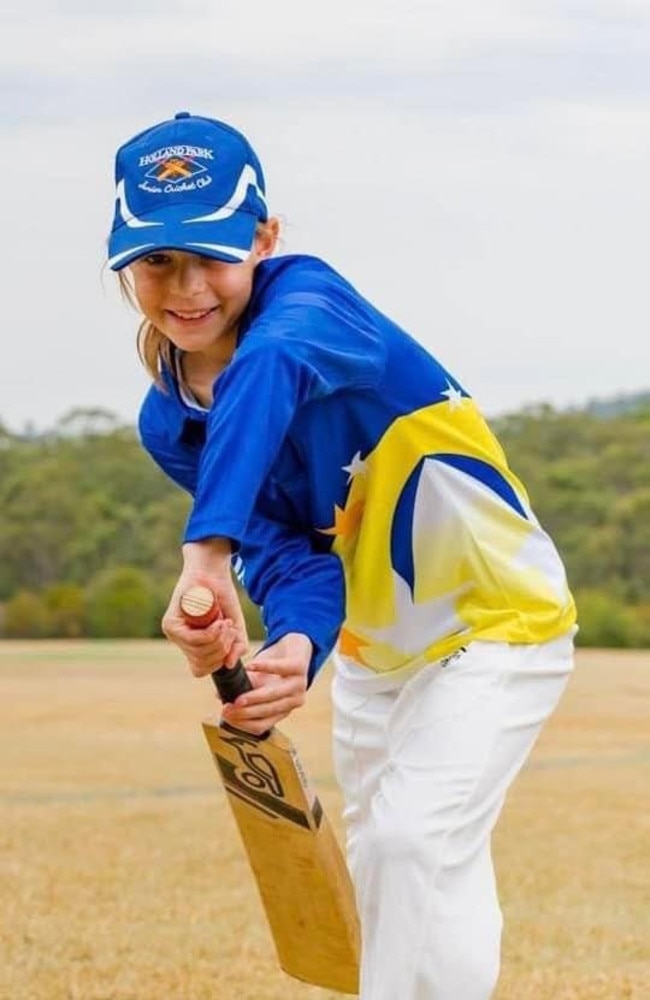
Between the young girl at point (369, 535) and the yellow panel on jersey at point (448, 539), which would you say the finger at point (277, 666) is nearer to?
the young girl at point (369, 535)

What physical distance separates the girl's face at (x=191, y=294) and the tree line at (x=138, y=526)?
25197 millimetres

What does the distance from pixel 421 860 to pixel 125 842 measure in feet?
18.5

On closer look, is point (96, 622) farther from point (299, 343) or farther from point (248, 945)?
point (299, 343)

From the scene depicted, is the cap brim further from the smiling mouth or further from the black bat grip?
the black bat grip

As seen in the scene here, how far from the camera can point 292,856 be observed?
4219 millimetres

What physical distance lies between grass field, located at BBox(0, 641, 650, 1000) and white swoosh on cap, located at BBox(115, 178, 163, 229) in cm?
260

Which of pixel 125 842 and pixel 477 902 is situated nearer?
pixel 477 902

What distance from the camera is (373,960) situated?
3.85m

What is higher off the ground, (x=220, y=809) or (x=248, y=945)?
(x=248, y=945)

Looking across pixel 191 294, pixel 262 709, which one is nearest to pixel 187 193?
pixel 191 294

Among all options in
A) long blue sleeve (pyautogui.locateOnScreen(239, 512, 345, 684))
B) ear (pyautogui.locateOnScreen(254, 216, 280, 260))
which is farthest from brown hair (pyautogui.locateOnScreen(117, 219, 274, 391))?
long blue sleeve (pyautogui.locateOnScreen(239, 512, 345, 684))

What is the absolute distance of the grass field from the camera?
20.0ft

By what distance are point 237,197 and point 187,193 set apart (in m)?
0.10

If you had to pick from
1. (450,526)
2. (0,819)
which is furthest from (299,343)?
(0,819)
